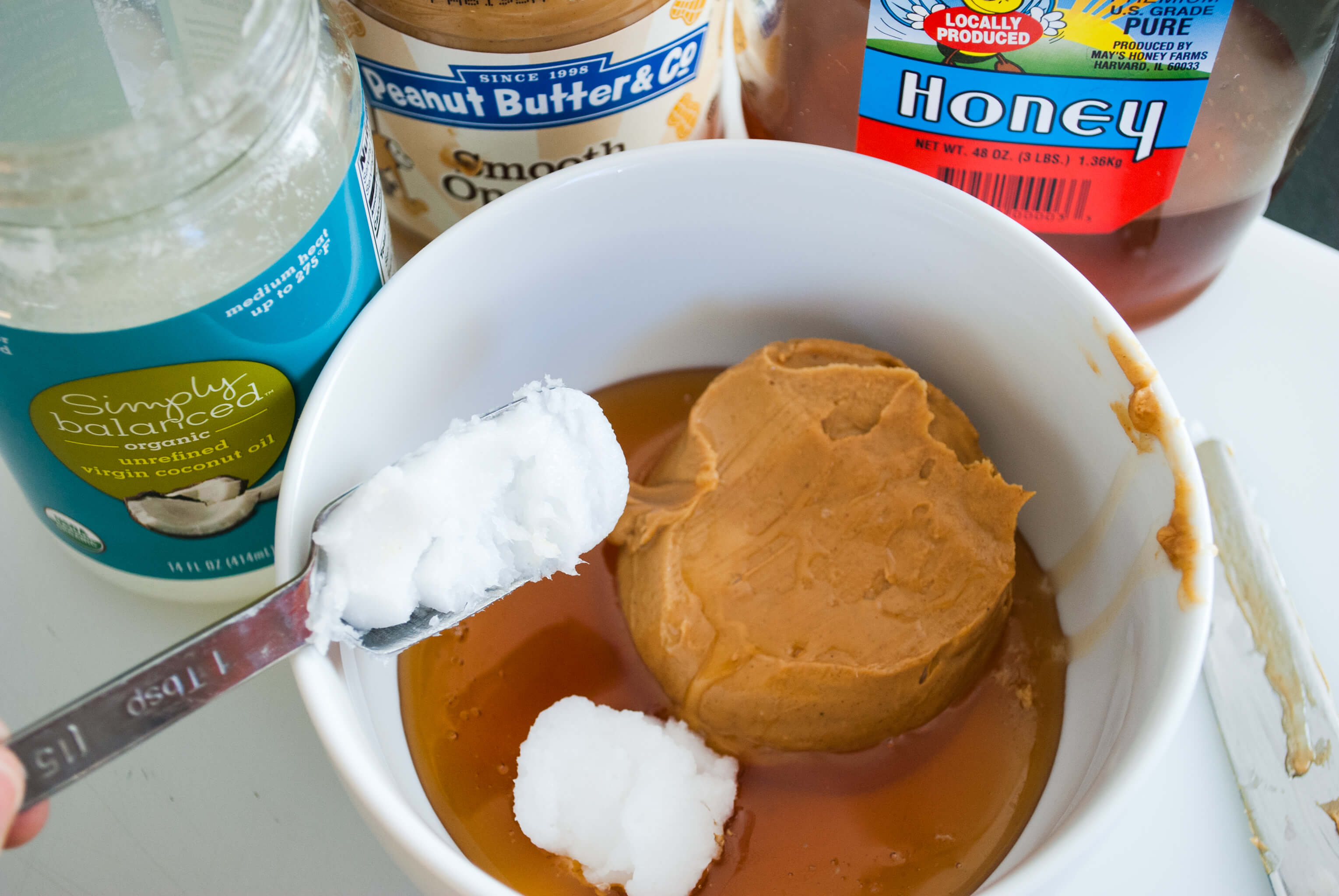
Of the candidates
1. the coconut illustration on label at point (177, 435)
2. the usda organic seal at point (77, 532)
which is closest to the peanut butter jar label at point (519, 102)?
the coconut illustration on label at point (177, 435)

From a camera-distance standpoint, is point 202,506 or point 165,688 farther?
point 202,506

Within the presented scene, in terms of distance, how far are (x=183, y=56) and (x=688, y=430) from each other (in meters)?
0.41

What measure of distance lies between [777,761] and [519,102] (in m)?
0.48

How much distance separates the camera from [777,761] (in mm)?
798

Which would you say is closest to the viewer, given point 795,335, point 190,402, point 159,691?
point 159,691

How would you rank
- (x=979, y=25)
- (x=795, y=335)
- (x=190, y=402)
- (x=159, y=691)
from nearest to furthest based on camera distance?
1. (x=159, y=691)
2. (x=190, y=402)
3. (x=979, y=25)
4. (x=795, y=335)

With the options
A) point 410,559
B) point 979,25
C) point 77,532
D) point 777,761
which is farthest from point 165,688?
point 979,25

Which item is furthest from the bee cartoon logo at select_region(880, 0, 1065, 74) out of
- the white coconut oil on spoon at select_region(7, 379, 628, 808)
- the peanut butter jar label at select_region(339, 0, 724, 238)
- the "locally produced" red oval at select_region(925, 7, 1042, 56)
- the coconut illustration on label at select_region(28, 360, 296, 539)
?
the coconut illustration on label at select_region(28, 360, 296, 539)

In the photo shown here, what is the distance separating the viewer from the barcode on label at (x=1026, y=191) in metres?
0.87

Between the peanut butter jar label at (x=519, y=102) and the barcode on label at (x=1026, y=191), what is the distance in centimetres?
20

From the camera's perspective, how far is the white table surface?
0.79 metres

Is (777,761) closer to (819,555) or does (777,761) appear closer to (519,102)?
(819,555)

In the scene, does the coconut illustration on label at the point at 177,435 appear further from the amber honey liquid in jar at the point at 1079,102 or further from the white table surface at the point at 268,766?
the amber honey liquid in jar at the point at 1079,102

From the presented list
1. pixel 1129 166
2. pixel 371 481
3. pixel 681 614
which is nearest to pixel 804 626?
pixel 681 614
